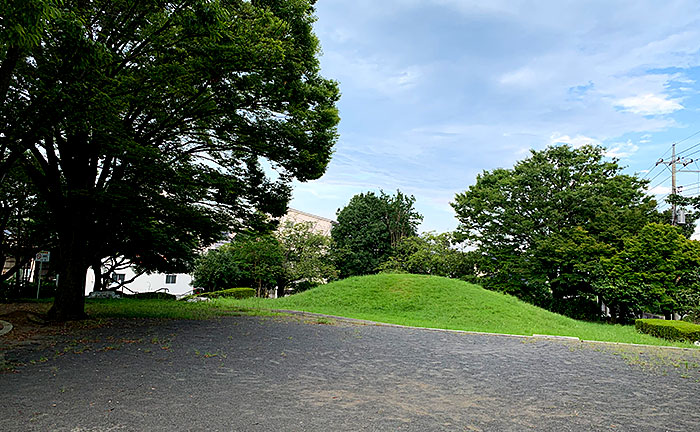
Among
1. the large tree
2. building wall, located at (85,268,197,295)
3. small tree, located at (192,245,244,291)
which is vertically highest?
the large tree

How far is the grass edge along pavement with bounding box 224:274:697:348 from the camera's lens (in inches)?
633

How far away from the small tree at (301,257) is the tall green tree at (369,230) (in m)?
2.62

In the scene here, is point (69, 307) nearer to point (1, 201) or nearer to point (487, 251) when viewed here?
point (1, 201)

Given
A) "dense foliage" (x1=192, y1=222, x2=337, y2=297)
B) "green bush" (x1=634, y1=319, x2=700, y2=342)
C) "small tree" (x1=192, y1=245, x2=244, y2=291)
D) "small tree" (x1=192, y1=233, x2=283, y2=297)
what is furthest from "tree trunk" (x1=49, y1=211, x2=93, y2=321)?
"green bush" (x1=634, y1=319, x2=700, y2=342)

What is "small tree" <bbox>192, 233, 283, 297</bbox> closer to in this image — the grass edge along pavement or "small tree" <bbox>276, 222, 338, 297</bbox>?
"small tree" <bbox>276, 222, 338, 297</bbox>

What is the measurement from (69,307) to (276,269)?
1735 centimetres

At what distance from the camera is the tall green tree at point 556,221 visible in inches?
891

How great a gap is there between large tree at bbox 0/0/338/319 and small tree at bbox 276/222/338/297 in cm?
1500

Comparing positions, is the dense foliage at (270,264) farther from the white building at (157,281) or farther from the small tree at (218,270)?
the white building at (157,281)

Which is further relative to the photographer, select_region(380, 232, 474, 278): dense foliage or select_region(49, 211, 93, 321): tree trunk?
select_region(380, 232, 474, 278): dense foliage

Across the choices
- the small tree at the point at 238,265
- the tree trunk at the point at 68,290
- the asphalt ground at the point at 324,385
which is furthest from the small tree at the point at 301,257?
the asphalt ground at the point at 324,385

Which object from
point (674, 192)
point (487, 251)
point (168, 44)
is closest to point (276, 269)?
point (487, 251)

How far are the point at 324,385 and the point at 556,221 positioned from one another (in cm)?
2195

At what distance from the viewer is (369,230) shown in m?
33.9
